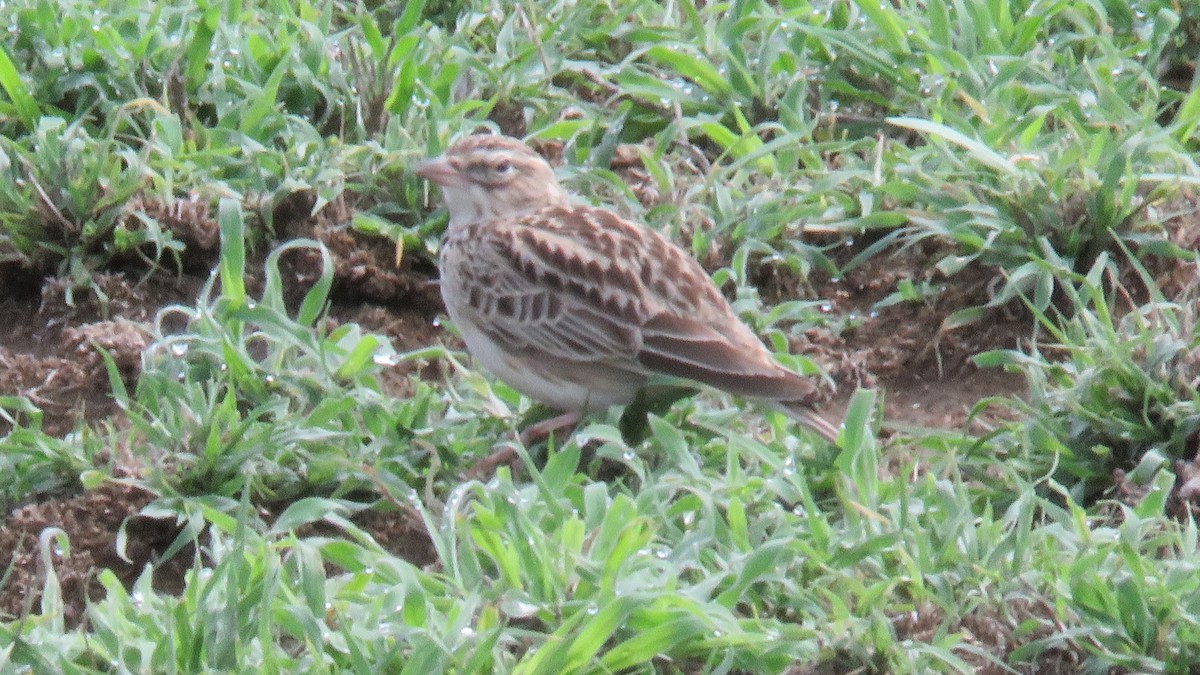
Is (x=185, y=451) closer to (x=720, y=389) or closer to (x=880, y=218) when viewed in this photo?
(x=720, y=389)

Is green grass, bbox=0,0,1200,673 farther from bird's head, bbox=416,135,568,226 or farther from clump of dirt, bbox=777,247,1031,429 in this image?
bird's head, bbox=416,135,568,226

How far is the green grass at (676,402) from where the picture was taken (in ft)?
17.1

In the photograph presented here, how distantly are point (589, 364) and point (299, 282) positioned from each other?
1430 millimetres

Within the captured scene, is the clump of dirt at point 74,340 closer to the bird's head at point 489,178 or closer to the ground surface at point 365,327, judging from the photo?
the ground surface at point 365,327

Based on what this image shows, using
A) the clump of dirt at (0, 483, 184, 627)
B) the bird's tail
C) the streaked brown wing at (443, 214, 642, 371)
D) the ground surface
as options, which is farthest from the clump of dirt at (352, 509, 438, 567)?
the bird's tail

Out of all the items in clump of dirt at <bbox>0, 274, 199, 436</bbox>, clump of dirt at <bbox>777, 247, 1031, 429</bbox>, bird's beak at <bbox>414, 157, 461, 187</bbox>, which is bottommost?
clump of dirt at <bbox>0, 274, 199, 436</bbox>

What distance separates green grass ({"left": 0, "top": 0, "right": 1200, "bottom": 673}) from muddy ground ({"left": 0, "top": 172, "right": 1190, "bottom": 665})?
0.27 feet

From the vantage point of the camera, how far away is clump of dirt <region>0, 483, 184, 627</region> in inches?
232

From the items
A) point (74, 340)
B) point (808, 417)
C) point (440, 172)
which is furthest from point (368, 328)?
point (808, 417)

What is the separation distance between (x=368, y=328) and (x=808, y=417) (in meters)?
1.80

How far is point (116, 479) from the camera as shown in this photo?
6.15m

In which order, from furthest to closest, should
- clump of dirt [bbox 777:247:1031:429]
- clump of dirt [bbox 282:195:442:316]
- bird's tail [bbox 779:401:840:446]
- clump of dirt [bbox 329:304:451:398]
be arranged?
clump of dirt [bbox 282:195:442:316] < clump of dirt [bbox 329:304:451:398] < clump of dirt [bbox 777:247:1031:429] < bird's tail [bbox 779:401:840:446]

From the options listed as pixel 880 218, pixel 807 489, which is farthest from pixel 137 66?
pixel 807 489

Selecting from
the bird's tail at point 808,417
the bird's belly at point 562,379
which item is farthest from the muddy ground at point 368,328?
the bird's belly at point 562,379
